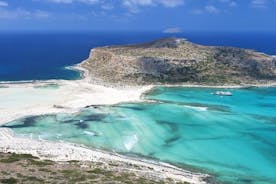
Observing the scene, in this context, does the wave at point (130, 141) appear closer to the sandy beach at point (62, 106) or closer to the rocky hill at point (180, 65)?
the sandy beach at point (62, 106)

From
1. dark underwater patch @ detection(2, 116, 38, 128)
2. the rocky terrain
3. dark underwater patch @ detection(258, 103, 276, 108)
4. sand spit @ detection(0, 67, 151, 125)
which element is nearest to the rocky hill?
sand spit @ detection(0, 67, 151, 125)

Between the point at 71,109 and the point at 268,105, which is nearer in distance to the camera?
the point at 71,109

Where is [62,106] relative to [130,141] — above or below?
above

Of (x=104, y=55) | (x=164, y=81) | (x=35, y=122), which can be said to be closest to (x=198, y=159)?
(x=35, y=122)

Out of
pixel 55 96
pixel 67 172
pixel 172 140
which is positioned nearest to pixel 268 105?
pixel 172 140

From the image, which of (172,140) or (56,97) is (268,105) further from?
(56,97)

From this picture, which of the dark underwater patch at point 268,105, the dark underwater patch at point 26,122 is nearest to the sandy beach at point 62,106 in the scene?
the dark underwater patch at point 26,122
